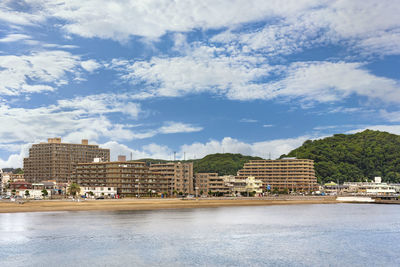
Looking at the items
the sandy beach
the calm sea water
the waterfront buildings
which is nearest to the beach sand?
the sandy beach

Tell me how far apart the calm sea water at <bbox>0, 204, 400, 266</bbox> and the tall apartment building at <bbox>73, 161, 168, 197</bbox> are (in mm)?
87770

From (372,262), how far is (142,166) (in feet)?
477

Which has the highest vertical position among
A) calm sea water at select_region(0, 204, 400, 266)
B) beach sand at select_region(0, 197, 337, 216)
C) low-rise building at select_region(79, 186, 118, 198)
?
low-rise building at select_region(79, 186, 118, 198)

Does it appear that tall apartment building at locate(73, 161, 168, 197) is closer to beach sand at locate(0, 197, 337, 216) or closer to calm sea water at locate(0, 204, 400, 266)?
beach sand at locate(0, 197, 337, 216)

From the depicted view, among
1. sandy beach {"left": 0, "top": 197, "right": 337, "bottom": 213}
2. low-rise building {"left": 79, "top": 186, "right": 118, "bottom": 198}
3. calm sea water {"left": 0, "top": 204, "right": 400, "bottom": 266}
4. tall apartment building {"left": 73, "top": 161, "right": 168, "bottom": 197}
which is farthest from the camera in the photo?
tall apartment building {"left": 73, "top": 161, "right": 168, "bottom": 197}

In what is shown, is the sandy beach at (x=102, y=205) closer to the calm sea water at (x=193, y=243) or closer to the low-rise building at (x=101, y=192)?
the calm sea water at (x=193, y=243)

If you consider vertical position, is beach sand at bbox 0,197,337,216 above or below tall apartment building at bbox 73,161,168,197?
below

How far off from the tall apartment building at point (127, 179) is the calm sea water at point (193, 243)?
3456 inches

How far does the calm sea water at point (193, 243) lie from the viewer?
180ft

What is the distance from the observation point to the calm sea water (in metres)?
54.9

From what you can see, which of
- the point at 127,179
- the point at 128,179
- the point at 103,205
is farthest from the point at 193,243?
the point at 128,179

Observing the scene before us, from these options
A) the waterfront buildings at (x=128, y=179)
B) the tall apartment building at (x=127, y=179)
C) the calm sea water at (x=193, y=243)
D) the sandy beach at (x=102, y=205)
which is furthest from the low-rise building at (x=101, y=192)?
the calm sea water at (x=193, y=243)

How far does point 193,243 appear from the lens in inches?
2667

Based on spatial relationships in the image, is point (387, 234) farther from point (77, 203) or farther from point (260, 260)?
point (77, 203)
